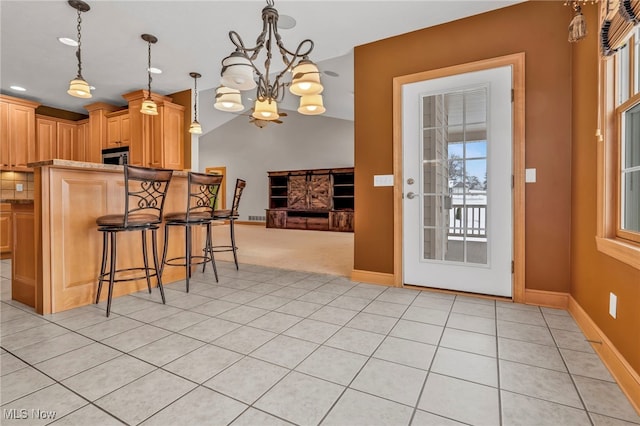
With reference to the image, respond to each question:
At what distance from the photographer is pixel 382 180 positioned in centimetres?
317

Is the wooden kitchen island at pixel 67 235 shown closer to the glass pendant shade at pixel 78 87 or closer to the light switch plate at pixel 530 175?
the glass pendant shade at pixel 78 87

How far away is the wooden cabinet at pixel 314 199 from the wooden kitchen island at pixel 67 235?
5665 millimetres

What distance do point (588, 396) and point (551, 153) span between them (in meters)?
1.84

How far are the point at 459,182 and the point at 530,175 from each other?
21.1 inches

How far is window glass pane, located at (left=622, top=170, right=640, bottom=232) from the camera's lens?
153 cm

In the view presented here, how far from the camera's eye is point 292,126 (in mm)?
9164

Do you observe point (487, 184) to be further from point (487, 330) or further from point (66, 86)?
point (66, 86)

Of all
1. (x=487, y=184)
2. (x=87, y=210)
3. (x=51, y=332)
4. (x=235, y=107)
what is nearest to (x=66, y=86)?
(x=87, y=210)

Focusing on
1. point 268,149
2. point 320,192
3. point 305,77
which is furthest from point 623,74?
point 268,149

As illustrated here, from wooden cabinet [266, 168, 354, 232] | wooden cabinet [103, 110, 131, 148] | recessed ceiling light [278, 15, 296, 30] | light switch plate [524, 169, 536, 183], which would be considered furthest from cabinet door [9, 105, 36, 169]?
light switch plate [524, 169, 536, 183]

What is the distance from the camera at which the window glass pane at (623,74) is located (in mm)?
1615

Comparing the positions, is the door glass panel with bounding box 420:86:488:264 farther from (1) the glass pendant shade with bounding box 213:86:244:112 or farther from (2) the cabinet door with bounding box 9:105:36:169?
(2) the cabinet door with bounding box 9:105:36:169

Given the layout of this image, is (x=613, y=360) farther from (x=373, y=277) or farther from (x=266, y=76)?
(x=266, y=76)

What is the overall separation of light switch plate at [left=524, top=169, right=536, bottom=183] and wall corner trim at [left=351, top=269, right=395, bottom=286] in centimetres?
144
